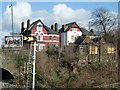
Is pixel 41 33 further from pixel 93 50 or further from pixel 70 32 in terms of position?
pixel 93 50

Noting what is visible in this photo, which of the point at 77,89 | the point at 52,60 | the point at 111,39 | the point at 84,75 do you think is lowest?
the point at 77,89

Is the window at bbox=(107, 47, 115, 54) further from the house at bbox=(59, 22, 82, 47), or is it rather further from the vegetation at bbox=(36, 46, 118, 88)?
the house at bbox=(59, 22, 82, 47)

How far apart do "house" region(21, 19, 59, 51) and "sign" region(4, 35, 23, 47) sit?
120 inches

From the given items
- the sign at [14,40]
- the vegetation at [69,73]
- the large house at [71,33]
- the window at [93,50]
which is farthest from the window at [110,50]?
the large house at [71,33]

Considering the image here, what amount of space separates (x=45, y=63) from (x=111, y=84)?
5.93m

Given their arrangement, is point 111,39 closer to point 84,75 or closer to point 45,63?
point 84,75

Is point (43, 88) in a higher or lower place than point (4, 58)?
lower

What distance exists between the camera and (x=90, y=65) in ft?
55.0

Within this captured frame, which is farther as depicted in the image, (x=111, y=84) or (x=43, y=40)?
(x=43, y=40)

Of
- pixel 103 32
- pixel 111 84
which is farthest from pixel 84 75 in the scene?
pixel 103 32

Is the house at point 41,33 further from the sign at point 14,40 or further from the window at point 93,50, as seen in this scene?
the window at point 93,50

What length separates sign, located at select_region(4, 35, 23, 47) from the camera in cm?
2301

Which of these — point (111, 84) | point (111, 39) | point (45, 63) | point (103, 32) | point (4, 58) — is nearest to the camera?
point (111, 84)

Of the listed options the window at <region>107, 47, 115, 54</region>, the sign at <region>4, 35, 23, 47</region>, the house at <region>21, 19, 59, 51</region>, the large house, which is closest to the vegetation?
the window at <region>107, 47, 115, 54</region>
